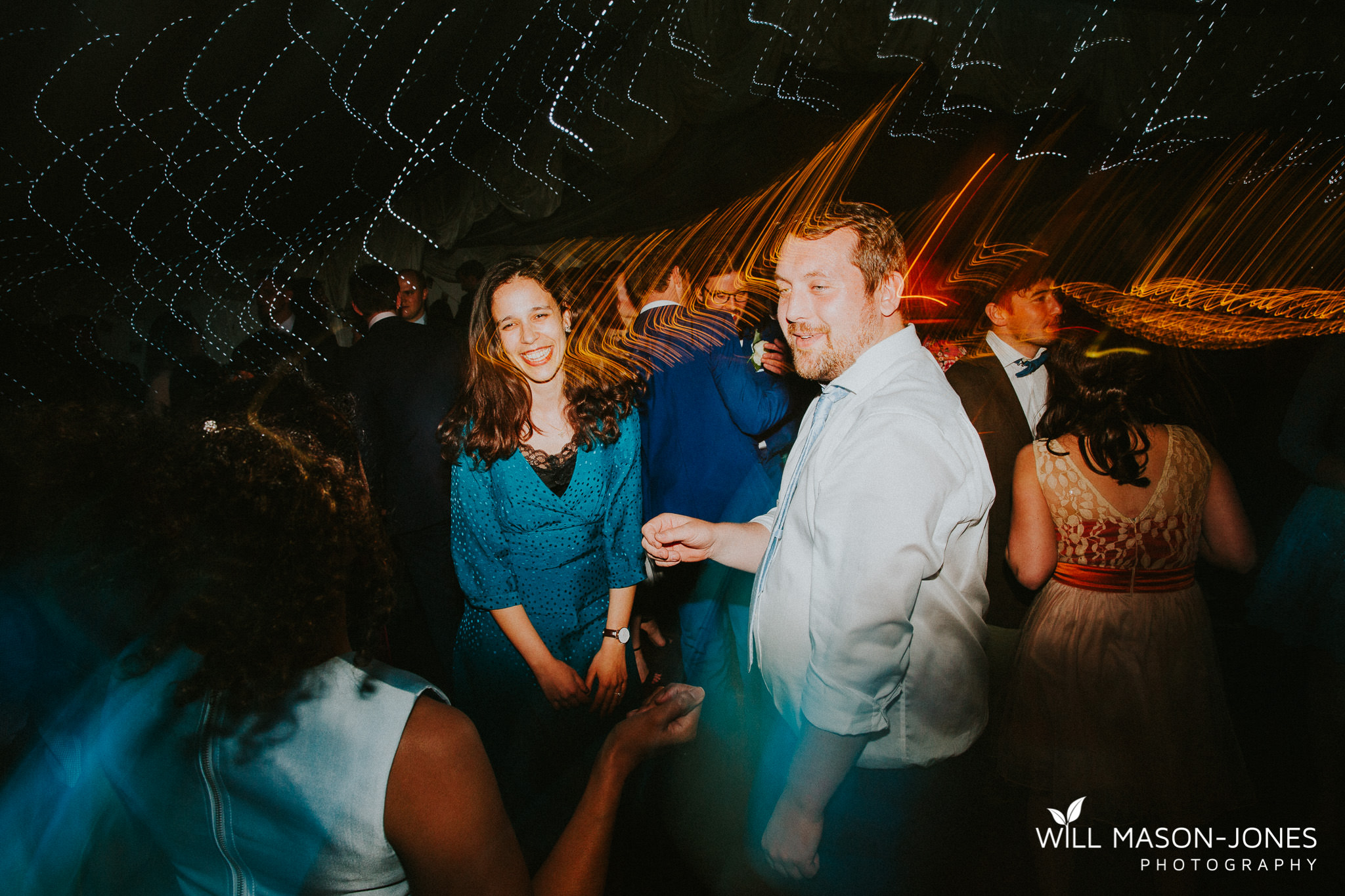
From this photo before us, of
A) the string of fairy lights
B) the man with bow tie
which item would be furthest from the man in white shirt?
the string of fairy lights

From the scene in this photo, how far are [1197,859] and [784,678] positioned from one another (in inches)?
52.7

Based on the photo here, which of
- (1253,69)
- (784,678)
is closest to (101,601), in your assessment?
(784,678)

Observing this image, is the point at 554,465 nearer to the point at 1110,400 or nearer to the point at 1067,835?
the point at 1110,400

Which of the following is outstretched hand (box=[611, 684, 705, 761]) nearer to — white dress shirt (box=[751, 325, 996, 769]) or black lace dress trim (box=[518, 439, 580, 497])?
white dress shirt (box=[751, 325, 996, 769])

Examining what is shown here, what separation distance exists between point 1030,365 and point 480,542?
1.60 m

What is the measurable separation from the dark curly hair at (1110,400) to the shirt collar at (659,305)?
1204 mm

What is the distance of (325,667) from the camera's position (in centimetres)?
70

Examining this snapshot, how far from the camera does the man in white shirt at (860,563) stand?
90 centimetres

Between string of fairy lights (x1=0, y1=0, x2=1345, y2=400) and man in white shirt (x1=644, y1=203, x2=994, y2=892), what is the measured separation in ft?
3.55

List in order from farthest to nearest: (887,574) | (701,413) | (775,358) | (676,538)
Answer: (701,413), (775,358), (676,538), (887,574)

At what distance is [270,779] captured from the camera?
2.14 feet

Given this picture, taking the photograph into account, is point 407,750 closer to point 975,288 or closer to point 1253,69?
point 975,288

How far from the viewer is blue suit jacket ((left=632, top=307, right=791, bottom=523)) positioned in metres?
1.83

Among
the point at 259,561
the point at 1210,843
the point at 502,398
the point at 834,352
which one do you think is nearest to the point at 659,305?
the point at 502,398
